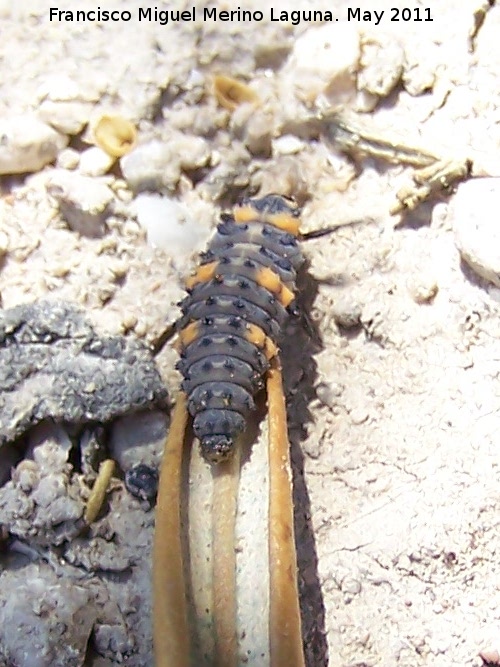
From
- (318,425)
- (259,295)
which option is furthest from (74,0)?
(318,425)

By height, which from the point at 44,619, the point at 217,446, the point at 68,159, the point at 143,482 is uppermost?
the point at 68,159

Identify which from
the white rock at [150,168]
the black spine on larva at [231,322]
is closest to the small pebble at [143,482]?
the black spine on larva at [231,322]

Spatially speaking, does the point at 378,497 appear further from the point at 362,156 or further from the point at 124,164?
the point at 124,164

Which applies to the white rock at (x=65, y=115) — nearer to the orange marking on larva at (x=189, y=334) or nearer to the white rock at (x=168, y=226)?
the white rock at (x=168, y=226)

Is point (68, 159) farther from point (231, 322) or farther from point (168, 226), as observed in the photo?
point (231, 322)

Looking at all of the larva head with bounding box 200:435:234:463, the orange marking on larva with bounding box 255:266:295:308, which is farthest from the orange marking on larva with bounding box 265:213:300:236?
the larva head with bounding box 200:435:234:463

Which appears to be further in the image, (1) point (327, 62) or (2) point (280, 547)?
(1) point (327, 62)

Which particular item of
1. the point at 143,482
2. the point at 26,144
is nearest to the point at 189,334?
the point at 143,482

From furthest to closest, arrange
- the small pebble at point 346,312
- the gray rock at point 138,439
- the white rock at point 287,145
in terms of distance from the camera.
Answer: the white rock at point 287,145
the small pebble at point 346,312
the gray rock at point 138,439
